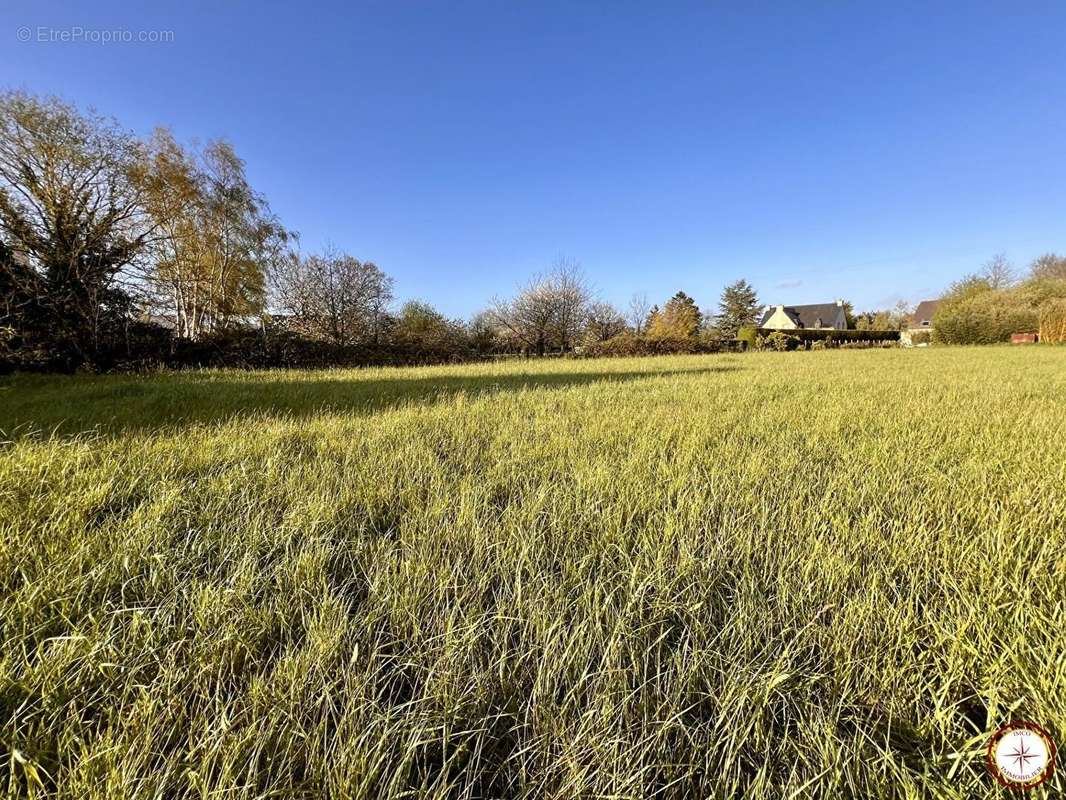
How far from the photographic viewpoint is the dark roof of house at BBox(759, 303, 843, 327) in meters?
43.7

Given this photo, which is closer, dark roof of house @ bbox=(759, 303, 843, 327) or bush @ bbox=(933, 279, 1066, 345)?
bush @ bbox=(933, 279, 1066, 345)

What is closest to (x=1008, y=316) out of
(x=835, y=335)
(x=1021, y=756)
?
(x=835, y=335)

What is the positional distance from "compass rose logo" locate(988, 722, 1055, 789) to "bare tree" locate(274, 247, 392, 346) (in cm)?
1706

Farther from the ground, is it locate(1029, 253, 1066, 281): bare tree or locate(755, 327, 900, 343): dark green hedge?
locate(1029, 253, 1066, 281): bare tree

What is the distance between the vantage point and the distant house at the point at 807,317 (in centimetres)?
4316

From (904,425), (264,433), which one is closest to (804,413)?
(904,425)

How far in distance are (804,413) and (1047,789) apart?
372 centimetres

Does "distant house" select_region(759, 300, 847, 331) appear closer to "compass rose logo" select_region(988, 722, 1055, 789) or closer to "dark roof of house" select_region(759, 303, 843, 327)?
"dark roof of house" select_region(759, 303, 843, 327)

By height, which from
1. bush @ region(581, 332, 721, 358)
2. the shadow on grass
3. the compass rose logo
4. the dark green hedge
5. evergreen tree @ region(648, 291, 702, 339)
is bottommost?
the compass rose logo

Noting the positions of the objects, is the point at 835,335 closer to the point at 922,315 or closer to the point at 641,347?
the point at 641,347

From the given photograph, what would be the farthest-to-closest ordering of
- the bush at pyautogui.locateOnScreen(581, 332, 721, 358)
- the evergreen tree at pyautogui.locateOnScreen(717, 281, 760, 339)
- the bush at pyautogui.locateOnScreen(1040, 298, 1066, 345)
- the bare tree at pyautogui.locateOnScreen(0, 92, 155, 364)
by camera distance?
the evergreen tree at pyautogui.locateOnScreen(717, 281, 760, 339), the bush at pyautogui.locateOnScreen(1040, 298, 1066, 345), the bush at pyautogui.locateOnScreen(581, 332, 721, 358), the bare tree at pyautogui.locateOnScreen(0, 92, 155, 364)

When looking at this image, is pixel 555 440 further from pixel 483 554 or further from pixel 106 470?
pixel 106 470

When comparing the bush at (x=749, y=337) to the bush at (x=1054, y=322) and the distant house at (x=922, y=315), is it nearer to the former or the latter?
the bush at (x=1054, y=322)

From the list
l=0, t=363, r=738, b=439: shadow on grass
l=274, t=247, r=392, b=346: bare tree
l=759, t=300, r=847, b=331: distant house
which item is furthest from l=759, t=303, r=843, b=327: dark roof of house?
l=0, t=363, r=738, b=439: shadow on grass
